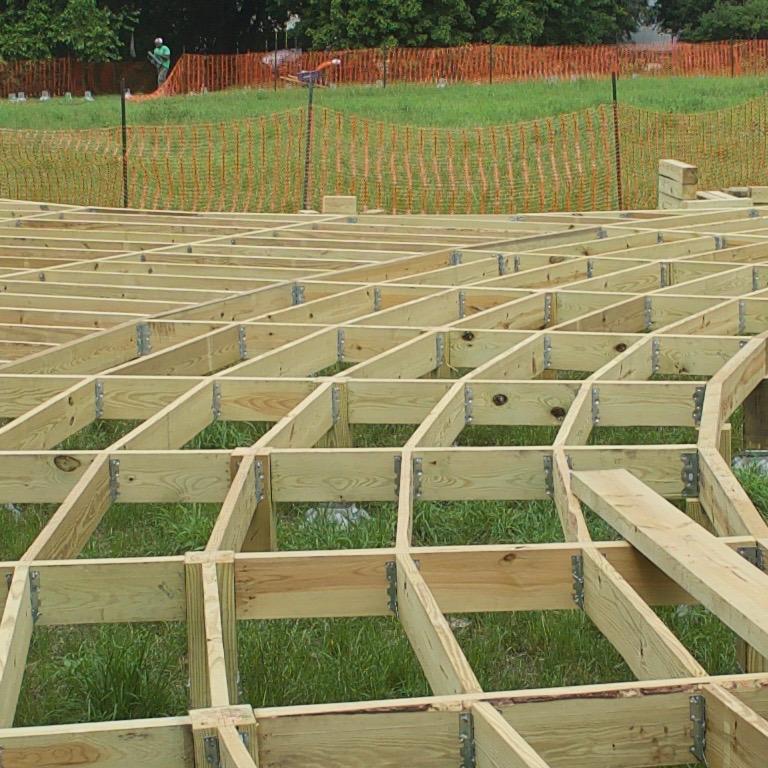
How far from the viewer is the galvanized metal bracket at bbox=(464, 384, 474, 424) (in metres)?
6.99

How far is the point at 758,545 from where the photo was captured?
4.92 m

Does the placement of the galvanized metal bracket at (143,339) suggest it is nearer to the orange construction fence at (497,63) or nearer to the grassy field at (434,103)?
the grassy field at (434,103)

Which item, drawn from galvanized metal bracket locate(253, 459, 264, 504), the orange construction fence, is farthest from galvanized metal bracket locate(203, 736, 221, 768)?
the orange construction fence

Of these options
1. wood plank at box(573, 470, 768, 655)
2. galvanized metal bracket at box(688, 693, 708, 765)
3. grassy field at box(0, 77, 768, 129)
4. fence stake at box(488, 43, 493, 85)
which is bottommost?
galvanized metal bracket at box(688, 693, 708, 765)

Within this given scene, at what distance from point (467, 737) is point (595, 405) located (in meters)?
3.38

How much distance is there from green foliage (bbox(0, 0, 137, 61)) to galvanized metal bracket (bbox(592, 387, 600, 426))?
140 feet

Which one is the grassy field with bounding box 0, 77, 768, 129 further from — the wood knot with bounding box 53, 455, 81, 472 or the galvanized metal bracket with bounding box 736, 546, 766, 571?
the galvanized metal bracket with bounding box 736, 546, 766, 571

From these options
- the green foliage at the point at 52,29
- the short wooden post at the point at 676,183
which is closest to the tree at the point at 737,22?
the green foliage at the point at 52,29

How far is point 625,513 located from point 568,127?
21.6 metres

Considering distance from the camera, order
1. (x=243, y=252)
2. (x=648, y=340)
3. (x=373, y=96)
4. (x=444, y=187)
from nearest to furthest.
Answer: (x=648, y=340), (x=243, y=252), (x=444, y=187), (x=373, y=96)

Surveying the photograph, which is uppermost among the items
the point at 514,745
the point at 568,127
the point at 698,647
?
the point at 568,127

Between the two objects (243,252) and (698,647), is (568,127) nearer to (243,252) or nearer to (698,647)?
(243,252)

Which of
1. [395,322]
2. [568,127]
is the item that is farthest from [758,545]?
[568,127]

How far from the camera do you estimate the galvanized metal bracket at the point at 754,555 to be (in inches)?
193
